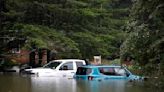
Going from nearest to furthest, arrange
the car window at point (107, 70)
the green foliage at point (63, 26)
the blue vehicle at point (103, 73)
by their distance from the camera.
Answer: the blue vehicle at point (103, 73) → the car window at point (107, 70) → the green foliage at point (63, 26)

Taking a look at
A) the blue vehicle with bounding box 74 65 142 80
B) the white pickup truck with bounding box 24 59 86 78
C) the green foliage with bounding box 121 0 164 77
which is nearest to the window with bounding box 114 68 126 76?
the blue vehicle with bounding box 74 65 142 80

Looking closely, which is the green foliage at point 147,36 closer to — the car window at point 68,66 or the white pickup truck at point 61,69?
the white pickup truck at point 61,69

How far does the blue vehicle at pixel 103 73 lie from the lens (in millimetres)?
30844

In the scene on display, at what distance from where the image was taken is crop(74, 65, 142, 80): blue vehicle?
30844mm

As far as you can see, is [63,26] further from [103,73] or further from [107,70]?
[103,73]

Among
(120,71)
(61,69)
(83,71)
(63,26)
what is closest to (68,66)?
(61,69)

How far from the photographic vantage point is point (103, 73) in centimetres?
3128

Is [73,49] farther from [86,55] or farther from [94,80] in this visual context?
[94,80]

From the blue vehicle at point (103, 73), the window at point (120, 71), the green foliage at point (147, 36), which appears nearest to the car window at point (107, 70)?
the blue vehicle at point (103, 73)

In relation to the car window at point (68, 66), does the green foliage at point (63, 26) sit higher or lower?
higher

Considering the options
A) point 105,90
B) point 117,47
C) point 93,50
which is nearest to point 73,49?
point 93,50

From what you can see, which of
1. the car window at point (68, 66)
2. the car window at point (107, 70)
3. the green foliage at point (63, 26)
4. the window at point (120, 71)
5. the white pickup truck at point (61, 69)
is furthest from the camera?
the green foliage at point (63, 26)

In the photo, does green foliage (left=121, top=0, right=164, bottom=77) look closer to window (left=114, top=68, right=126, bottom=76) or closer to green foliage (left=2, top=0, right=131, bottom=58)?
window (left=114, top=68, right=126, bottom=76)

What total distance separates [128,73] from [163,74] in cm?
1043
